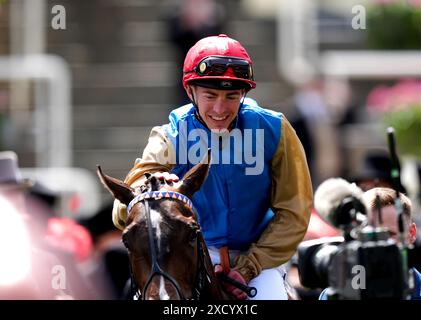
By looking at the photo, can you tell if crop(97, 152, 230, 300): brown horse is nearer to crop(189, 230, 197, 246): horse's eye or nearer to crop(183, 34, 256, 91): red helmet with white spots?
crop(189, 230, 197, 246): horse's eye

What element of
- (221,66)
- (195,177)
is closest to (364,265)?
(195,177)

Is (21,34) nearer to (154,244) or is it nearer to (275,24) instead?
(275,24)

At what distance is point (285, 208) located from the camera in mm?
5781

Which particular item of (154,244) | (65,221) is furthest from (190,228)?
(65,221)

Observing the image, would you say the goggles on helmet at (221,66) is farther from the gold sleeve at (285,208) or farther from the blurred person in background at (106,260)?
the blurred person in background at (106,260)

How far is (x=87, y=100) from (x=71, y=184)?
7.02 ft

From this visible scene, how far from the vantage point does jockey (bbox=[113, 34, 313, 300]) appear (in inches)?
218

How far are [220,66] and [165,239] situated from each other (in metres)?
0.91

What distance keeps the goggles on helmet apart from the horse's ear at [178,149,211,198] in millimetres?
451

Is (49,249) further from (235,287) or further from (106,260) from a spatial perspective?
(235,287)

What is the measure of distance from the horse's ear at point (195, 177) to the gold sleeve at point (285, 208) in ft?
2.04

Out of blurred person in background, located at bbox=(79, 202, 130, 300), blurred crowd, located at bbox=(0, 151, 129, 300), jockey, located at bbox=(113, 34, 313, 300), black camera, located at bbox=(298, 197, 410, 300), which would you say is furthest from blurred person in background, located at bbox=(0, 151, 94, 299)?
black camera, located at bbox=(298, 197, 410, 300)

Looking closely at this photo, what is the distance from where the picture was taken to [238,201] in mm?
5758

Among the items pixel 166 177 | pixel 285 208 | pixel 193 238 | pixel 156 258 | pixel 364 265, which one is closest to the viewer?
pixel 364 265
